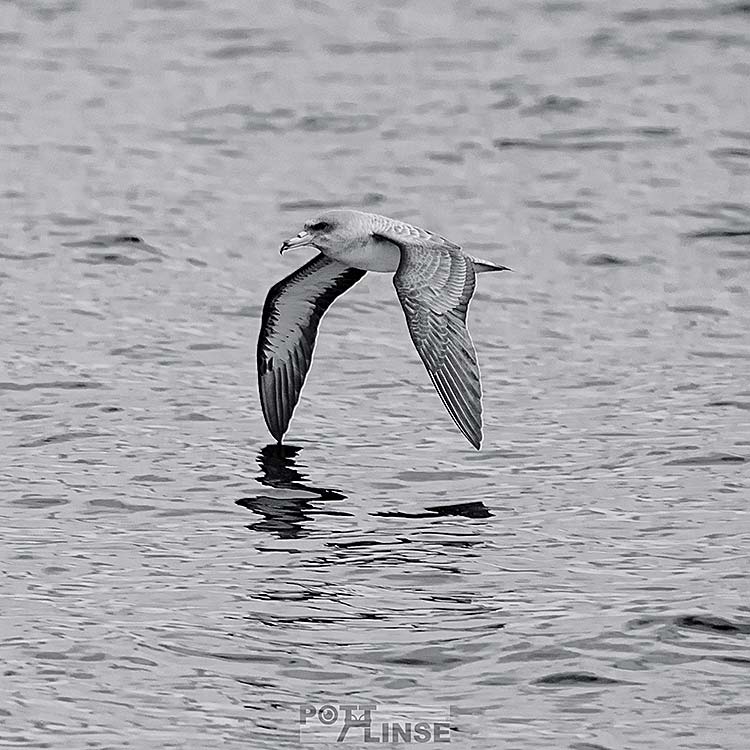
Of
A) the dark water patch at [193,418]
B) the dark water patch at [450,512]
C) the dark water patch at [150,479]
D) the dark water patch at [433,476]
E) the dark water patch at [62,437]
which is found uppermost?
the dark water patch at [193,418]

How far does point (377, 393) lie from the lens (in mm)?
14492

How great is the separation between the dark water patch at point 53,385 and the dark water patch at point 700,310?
16.7 ft

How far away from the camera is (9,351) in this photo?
15.2 meters

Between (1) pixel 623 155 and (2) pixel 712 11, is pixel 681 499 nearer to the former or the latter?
(1) pixel 623 155

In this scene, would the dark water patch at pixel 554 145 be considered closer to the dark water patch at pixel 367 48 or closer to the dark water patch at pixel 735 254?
the dark water patch at pixel 735 254

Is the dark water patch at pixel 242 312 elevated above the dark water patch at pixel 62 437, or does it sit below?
above

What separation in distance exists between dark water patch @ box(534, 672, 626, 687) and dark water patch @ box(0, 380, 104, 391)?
5.76 meters

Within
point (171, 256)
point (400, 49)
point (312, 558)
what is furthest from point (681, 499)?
point (400, 49)

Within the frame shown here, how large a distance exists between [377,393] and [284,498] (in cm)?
242

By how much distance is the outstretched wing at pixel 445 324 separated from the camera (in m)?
11.6

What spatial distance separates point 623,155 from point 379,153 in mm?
2656

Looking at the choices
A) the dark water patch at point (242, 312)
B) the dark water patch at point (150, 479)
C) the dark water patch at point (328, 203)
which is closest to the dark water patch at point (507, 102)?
the dark water patch at point (328, 203)

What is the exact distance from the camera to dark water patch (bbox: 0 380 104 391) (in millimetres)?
14297

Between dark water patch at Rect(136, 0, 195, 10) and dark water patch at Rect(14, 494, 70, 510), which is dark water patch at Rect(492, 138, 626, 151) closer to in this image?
dark water patch at Rect(136, 0, 195, 10)
